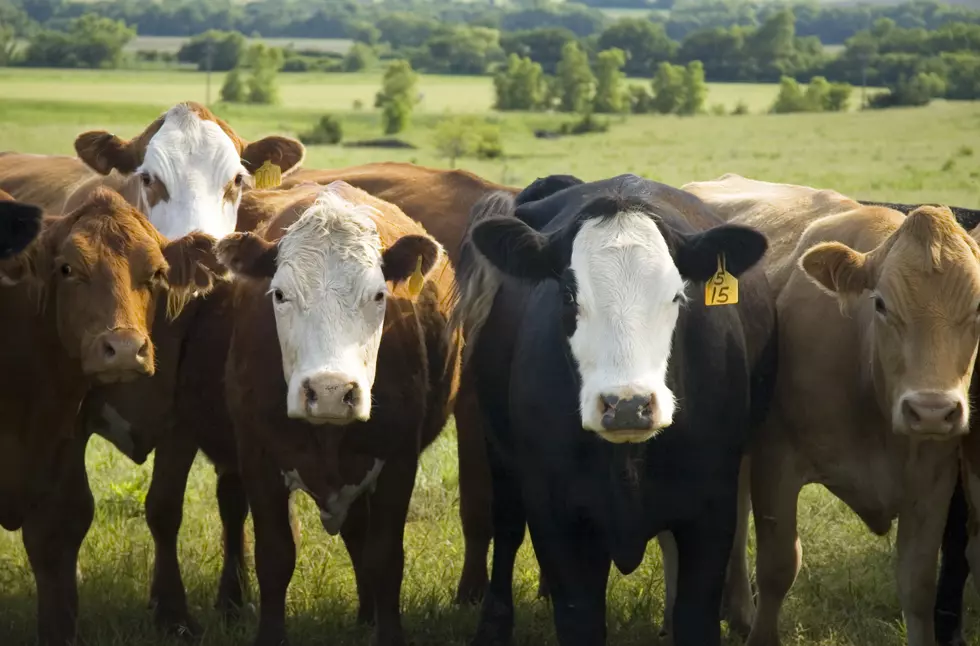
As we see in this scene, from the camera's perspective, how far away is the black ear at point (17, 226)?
5.06 meters

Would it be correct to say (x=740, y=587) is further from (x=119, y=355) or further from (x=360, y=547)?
(x=119, y=355)

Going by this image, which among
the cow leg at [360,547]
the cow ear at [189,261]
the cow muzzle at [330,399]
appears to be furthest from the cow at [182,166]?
the cow muzzle at [330,399]

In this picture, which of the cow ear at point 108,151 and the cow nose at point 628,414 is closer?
the cow nose at point 628,414

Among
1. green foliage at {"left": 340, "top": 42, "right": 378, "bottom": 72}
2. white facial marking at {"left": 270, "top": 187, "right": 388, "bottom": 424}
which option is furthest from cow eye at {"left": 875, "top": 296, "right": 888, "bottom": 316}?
green foliage at {"left": 340, "top": 42, "right": 378, "bottom": 72}

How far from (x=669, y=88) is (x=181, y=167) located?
73.6 m

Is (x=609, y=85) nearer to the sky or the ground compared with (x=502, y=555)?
nearer to the ground

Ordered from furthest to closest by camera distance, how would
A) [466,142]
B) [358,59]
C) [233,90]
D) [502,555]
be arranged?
[358,59] → [233,90] → [466,142] → [502,555]

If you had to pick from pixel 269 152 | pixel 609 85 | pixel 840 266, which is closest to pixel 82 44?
pixel 609 85

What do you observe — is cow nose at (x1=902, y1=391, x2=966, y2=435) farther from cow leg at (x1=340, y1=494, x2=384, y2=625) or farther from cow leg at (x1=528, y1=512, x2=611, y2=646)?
cow leg at (x1=340, y1=494, x2=384, y2=625)

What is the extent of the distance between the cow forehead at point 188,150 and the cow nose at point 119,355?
1900mm

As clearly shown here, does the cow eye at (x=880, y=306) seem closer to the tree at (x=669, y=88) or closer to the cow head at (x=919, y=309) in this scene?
the cow head at (x=919, y=309)

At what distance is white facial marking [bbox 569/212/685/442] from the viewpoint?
13.9 ft

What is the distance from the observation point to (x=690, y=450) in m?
4.71

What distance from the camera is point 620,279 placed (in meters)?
4.52
